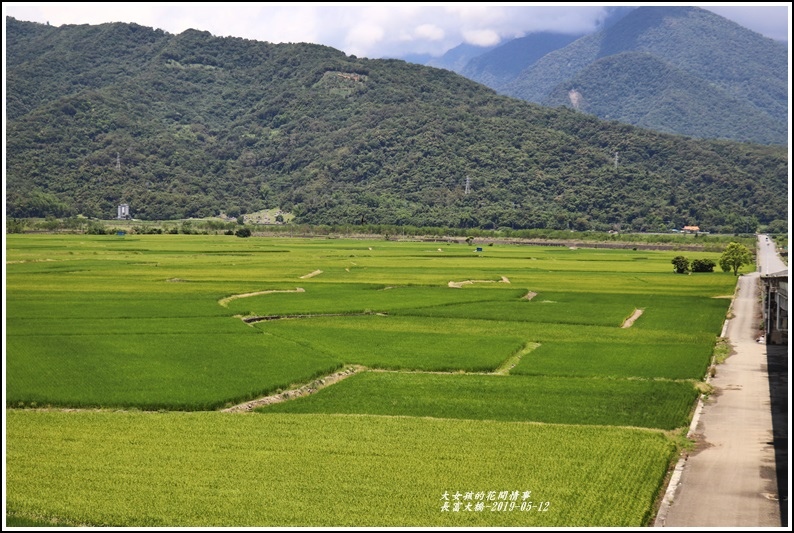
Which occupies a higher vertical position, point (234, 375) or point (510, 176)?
point (510, 176)

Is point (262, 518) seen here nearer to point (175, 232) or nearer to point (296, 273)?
point (296, 273)

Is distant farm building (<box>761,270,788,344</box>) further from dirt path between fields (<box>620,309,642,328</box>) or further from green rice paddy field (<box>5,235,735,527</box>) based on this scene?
dirt path between fields (<box>620,309,642,328</box>)

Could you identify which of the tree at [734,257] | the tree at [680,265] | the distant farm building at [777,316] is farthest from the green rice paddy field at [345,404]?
the tree at [734,257]

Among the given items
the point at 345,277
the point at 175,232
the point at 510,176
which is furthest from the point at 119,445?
the point at 510,176

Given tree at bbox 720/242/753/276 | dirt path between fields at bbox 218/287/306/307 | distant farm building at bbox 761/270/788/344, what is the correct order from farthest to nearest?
tree at bbox 720/242/753/276 < dirt path between fields at bbox 218/287/306/307 < distant farm building at bbox 761/270/788/344

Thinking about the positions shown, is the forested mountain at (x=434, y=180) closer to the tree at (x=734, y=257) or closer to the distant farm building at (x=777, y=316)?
the tree at (x=734, y=257)

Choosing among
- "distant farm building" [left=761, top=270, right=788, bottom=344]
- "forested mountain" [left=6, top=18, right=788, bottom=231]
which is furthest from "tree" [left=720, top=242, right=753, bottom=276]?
A: "forested mountain" [left=6, top=18, right=788, bottom=231]
